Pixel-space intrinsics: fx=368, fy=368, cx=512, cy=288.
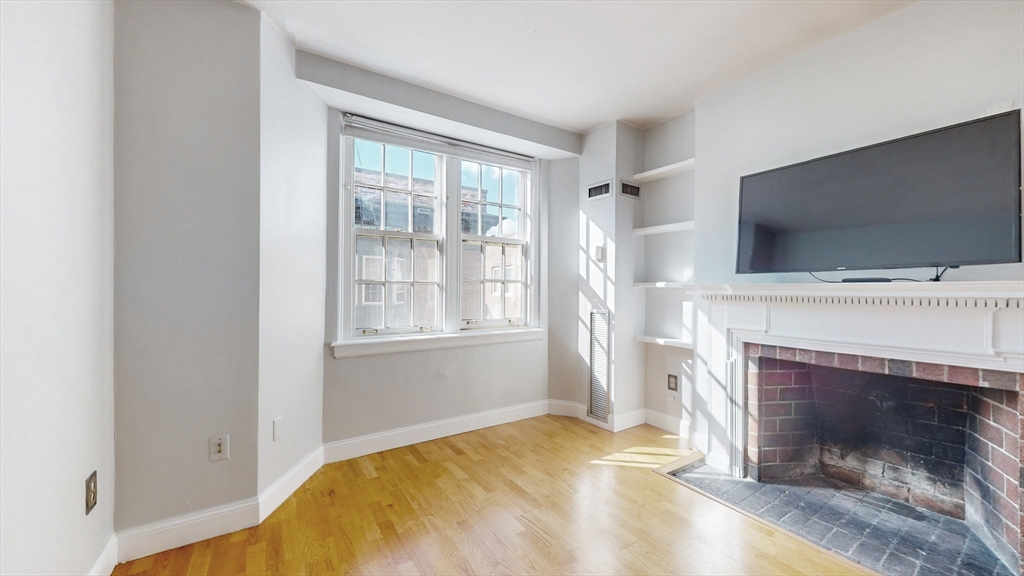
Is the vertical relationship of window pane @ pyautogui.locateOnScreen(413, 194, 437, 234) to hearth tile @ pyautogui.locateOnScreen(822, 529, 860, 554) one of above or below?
above

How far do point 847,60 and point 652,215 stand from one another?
4.83 ft

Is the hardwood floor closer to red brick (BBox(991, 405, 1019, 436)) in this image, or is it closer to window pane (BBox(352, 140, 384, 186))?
red brick (BBox(991, 405, 1019, 436))

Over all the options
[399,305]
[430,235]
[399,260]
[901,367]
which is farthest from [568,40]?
[901,367]

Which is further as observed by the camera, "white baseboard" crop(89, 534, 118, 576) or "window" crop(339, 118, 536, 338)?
"window" crop(339, 118, 536, 338)

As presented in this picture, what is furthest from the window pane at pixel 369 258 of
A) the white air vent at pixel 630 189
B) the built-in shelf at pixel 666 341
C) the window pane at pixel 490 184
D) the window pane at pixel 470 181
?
the built-in shelf at pixel 666 341

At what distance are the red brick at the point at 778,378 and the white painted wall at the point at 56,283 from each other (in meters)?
3.19

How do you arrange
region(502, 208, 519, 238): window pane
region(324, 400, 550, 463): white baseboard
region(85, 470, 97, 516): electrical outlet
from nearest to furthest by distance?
region(85, 470, 97, 516): electrical outlet < region(324, 400, 550, 463): white baseboard < region(502, 208, 519, 238): window pane

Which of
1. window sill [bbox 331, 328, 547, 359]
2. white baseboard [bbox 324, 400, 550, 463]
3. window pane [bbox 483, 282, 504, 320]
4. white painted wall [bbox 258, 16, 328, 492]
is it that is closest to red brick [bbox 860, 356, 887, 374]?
window sill [bbox 331, 328, 547, 359]

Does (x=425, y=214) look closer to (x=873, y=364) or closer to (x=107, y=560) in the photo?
(x=107, y=560)

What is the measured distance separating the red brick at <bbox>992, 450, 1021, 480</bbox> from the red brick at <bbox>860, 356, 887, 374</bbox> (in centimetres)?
45

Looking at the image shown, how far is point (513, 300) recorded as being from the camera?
3.40 m

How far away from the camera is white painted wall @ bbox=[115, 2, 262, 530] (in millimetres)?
1580

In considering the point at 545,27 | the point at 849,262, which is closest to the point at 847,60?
the point at 849,262

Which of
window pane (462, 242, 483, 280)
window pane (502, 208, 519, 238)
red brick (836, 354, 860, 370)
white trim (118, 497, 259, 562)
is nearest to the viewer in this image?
white trim (118, 497, 259, 562)
